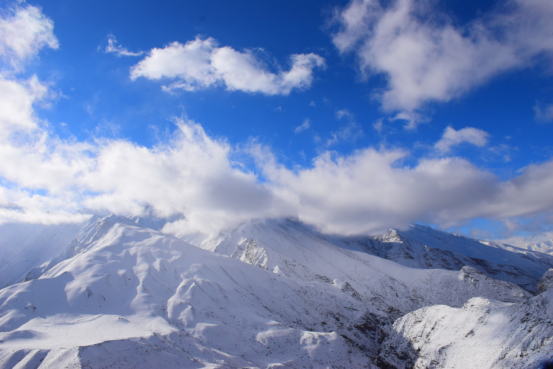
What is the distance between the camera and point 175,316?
65.4 metres

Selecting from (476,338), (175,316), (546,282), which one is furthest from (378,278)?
(175,316)

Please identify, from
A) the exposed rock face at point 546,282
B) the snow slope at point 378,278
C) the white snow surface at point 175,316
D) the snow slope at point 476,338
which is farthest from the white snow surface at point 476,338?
the exposed rock face at point 546,282

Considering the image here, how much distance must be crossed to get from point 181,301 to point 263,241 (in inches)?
5006

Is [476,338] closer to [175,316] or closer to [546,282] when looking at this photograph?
[175,316]

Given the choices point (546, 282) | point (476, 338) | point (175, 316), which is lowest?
point (175, 316)

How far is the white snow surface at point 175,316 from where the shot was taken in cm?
4438

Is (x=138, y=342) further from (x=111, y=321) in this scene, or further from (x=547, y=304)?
(x=547, y=304)

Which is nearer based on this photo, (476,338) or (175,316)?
(476,338)

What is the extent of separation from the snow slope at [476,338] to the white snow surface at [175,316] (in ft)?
15.5

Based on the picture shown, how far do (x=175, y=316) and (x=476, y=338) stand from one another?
62.9 metres

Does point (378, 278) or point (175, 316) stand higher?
point (378, 278)

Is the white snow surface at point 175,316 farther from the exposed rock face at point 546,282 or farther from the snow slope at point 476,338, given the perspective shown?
the exposed rock face at point 546,282

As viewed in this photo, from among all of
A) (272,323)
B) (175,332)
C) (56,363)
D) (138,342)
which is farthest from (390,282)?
(56,363)

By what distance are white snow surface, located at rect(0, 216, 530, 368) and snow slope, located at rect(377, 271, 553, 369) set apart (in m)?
4.73
